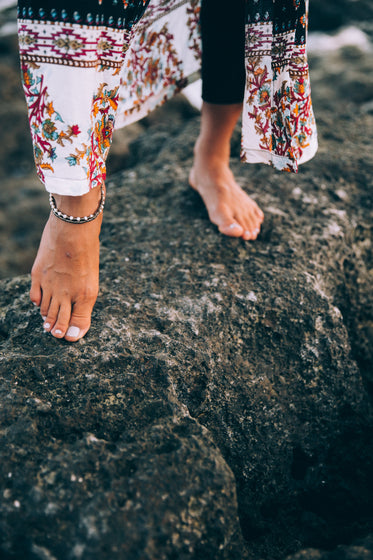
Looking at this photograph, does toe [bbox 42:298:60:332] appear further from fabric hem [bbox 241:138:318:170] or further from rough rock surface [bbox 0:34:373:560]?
fabric hem [bbox 241:138:318:170]

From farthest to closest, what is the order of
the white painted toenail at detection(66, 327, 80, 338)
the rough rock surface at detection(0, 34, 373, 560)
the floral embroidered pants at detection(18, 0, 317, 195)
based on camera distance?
the white painted toenail at detection(66, 327, 80, 338), the floral embroidered pants at detection(18, 0, 317, 195), the rough rock surface at detection(0, 34, 373, 560)

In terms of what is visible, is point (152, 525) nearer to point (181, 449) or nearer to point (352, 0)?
point (181, 449)

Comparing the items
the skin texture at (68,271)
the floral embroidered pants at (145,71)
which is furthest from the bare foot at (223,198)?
the skin texture at (68,271)

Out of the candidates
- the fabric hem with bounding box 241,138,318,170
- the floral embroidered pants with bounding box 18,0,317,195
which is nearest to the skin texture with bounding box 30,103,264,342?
the floral embroidered pants with bounding box 18,0,317,195

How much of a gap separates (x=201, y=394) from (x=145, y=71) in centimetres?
112

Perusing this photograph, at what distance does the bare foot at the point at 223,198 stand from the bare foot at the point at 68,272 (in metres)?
0.49

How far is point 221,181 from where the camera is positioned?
5.35 ft

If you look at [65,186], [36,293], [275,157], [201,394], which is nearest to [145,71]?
[275,157]

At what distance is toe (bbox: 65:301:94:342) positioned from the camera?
3.72ft

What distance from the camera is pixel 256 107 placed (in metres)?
1.27

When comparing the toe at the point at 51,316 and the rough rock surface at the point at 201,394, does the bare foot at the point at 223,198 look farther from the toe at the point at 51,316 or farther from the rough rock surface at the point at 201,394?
the toe at the point at 51,316

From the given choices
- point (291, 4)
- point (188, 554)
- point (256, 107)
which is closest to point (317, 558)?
→ point (188, 554)

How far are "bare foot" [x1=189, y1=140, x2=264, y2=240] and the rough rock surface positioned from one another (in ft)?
0.14

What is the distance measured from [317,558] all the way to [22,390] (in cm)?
70
